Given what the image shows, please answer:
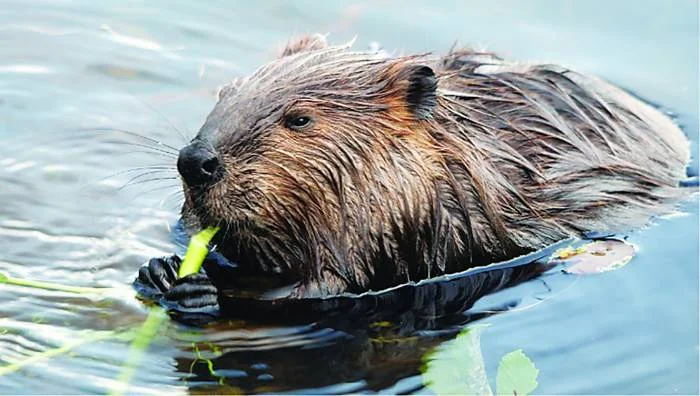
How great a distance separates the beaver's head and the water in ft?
0.75

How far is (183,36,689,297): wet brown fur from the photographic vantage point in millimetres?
4070

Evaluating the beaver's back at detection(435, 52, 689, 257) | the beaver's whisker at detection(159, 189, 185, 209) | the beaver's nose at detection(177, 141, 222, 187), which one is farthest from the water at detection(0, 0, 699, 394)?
the beaver's nose at detection(177, 141, 222, 187)

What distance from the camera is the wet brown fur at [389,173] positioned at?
407 cm

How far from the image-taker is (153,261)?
4.24m

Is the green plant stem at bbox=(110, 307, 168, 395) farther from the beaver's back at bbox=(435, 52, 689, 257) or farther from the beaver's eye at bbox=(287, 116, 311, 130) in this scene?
the beaver's back at bbox=(435, 52, 689, 257)

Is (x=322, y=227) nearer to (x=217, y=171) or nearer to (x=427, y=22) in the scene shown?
(x=217, y=171)

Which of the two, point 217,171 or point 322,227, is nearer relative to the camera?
point 217,171

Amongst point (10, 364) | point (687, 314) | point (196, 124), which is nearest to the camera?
point (10, 364)

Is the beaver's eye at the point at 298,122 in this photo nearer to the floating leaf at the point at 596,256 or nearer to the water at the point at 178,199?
the water at the point at 178,199

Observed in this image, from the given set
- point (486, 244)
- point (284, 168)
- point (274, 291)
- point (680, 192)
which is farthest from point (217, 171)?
point (680, 192)

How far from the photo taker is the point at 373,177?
4180 millimetres

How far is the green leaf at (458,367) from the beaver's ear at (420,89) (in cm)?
67

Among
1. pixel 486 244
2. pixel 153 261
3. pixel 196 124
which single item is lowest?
pixel 486 244

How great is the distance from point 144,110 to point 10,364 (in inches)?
75.8
